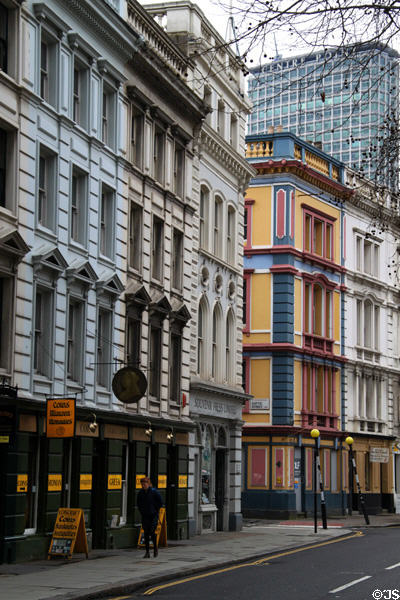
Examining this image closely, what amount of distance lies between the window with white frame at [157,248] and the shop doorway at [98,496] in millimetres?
6465

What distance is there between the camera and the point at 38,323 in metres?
26.2

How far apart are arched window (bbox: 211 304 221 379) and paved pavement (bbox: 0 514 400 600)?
5.62 meters

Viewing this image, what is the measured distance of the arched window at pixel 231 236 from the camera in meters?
42.0

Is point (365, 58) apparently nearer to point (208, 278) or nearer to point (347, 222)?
point (208, 278)

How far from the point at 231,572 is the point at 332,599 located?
6417 millimetres

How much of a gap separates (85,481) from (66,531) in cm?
295

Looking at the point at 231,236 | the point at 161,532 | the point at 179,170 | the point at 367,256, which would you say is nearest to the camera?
the point at 161,532

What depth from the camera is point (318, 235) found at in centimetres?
5719

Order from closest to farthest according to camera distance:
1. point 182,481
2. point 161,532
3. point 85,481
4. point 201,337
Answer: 1. point 85,481
2. point 161,532
3. point 182,481
4. point 201,337

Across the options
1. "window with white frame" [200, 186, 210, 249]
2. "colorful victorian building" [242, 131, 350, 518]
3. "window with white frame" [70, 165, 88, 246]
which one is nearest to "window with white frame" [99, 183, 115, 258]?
"window with white frame" [70, 165, 88, 246]

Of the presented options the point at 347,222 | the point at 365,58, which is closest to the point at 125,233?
the point at 365,58

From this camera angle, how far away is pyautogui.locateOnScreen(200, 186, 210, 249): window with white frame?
39.2 m

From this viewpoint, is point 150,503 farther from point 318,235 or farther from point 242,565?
point 318,235

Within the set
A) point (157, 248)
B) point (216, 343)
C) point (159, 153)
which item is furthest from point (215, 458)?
point (159, 153)
